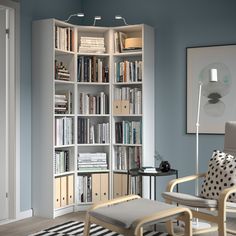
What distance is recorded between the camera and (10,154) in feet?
15.5

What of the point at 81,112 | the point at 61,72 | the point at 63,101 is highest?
the point at 61,72

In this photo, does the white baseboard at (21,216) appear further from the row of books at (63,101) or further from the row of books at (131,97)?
the row of books at (131,97)

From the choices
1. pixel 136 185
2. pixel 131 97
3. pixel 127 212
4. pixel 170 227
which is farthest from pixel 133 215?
pixel 131 97

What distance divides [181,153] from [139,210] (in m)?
1.91

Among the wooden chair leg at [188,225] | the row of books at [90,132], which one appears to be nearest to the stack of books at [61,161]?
the row of books at [90,132]

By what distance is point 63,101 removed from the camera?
5.03 m

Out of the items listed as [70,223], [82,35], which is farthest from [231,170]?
[82,35]

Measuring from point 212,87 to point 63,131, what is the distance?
163 centimetres

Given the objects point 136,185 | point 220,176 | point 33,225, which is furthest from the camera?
point 136,185

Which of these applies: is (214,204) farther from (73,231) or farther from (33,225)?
(33,225)

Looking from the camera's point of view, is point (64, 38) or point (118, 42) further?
point (118, 42)

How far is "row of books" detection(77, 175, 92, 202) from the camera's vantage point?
5207 millimetres

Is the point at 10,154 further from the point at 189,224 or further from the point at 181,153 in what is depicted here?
the point at 189,224

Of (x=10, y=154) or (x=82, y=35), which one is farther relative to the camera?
(x=82, y=35)
